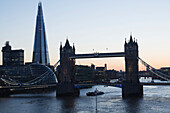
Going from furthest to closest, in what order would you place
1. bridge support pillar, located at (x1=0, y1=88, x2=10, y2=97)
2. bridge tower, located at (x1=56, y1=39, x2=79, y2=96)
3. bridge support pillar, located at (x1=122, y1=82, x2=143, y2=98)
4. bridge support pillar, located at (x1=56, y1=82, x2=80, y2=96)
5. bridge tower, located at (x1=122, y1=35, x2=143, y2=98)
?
bridge support pillar, located at (x1=0, y1=88, x2=10, y2=97) < bridge tower, located at (x1=56, y1=39, x2=79, y2=96) < bridge support pillar, located at (x1=56, y1=82, x2=80, y2=96) < bridge tower, located at (x1=122, y1=35, x2=143, y2=98) < bridge support pillar, located at (x1=122, y1=82, x2=143, y2=98)

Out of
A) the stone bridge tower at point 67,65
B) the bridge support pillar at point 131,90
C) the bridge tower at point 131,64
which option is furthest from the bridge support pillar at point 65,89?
the bridge tower at point 131,64

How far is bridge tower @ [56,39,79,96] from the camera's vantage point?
99.4 metres

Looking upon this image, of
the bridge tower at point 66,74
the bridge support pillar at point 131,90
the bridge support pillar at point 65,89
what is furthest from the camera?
the bridge tower at point 66,74

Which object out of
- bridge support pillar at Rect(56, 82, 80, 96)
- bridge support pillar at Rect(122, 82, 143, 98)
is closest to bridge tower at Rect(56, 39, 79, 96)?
bridge support pillar at Rect(56, 82, 80, 96)

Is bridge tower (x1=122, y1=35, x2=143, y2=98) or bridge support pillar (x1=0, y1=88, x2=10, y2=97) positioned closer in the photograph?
bridge tower (x1=122, y1=35, x2=143, y2=98)

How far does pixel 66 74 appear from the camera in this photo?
4031 inches

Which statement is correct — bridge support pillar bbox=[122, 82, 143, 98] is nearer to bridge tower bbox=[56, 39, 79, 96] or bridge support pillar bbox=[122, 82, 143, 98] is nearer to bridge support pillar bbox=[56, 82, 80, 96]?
bridge support pillar bbox=[56, 82, 80, 96]

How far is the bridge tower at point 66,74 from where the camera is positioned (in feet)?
326

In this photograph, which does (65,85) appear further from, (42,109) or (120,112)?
(120,112)

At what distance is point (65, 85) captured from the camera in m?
100

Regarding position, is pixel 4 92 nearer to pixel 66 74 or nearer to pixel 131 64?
pixel 66 74

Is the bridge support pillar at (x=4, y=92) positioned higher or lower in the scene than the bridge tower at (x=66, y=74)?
lower

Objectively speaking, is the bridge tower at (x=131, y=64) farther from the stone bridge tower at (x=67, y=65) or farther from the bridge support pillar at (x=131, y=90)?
the stone bridge tower at (x=67, y=65)

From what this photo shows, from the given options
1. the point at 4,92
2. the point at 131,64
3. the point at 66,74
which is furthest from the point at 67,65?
the point at 4,92
